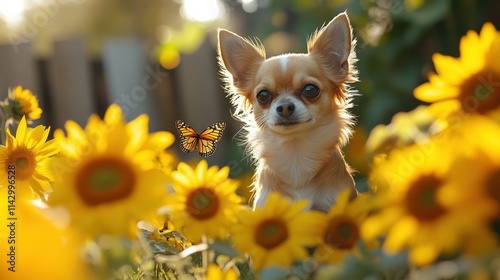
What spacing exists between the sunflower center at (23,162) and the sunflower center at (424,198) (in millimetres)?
907

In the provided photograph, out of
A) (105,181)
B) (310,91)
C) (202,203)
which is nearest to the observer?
(105,181)

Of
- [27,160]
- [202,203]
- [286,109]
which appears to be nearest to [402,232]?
[202,203]

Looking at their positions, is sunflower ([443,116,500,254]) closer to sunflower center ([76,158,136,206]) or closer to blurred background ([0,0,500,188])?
sunflower center ([76,158,136,206])

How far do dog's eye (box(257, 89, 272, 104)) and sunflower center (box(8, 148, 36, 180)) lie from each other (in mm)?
701

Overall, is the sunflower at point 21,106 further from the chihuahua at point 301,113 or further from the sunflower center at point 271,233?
the sunflower center at point 271,233

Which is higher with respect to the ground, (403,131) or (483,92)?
(483,92)

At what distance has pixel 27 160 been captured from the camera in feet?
5.12

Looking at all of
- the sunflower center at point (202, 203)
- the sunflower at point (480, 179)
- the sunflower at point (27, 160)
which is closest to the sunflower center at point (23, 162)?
the sunflower at point (27, 160)

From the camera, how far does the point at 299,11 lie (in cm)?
586

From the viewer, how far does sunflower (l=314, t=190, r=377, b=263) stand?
1.28m

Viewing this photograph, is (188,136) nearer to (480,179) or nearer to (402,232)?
(402,232)

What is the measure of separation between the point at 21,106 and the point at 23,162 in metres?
0.29

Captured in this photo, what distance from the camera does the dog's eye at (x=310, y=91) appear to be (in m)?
2.02

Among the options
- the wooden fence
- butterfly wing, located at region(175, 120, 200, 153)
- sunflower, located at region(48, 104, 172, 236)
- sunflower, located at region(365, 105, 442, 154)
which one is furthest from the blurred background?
sunflower, located at region(48, 104, 172, 236)
